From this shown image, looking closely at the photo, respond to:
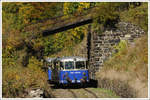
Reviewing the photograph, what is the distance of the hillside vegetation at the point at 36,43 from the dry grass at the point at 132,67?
274 cm

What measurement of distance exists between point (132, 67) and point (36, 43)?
12.7 m

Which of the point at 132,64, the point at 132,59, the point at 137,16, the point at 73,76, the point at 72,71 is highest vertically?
the point at 137,16

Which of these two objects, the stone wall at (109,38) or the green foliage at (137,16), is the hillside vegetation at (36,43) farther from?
the stone wall at (109,38)

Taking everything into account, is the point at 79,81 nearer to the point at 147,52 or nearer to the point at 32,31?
the point at 147,52

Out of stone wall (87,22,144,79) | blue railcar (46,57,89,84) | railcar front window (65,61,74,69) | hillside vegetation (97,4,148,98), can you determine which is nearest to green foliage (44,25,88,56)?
stone wall (87,22,144,79)

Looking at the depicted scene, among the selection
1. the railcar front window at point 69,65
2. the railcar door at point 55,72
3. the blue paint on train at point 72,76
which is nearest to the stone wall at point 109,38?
the railcar door at point 55,72

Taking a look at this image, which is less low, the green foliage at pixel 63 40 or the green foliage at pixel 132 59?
the green foliage at pixel 63 40

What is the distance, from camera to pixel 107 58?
104 feet

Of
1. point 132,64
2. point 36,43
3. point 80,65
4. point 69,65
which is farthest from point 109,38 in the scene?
point 132,64

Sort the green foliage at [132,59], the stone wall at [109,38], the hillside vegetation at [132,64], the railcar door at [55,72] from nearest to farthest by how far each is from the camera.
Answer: the hillside vegetation at [132,64]
the green foliage at [132,59]
the railcar door at [55,72]
the stone wall at [109,38]

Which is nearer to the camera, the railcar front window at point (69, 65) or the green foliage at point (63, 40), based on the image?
the railcar front window at point (69, 65)

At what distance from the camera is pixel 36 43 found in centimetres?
3481

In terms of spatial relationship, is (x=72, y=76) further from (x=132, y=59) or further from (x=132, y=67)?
(x=132, y=67)

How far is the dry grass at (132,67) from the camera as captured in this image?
67.7 ft
